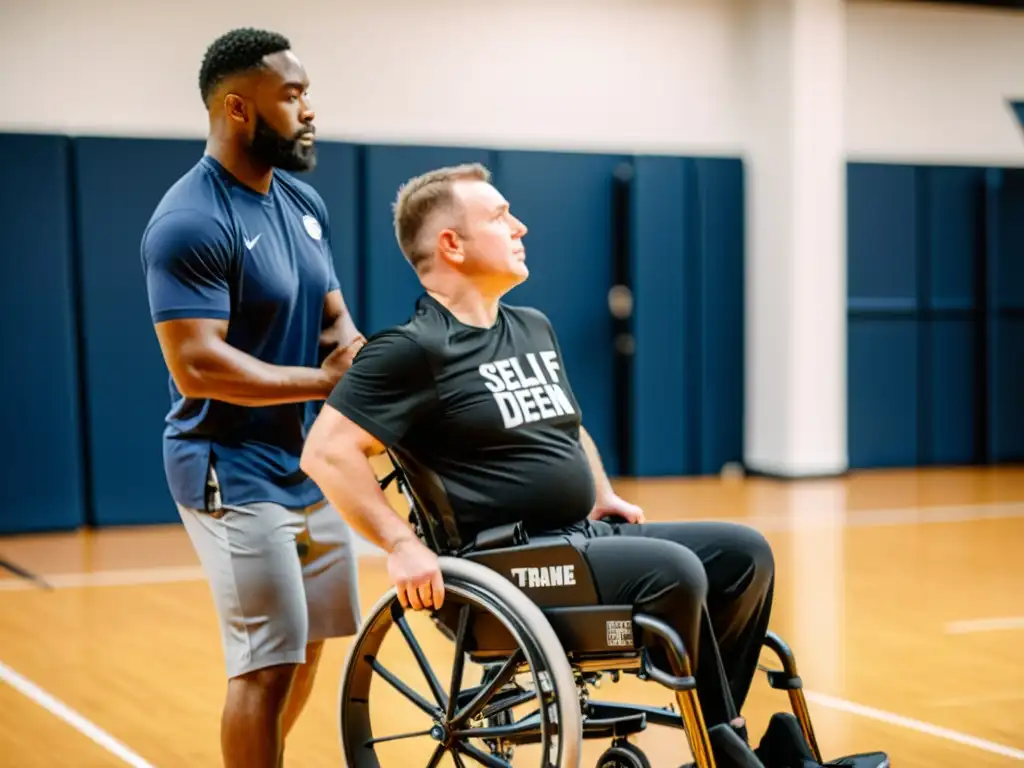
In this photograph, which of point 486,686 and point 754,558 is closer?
point 486,686

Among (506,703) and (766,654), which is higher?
(506,703)

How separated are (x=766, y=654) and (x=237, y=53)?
8.55 ft

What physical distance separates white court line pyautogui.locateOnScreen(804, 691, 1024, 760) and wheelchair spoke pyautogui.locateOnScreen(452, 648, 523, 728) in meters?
1.42

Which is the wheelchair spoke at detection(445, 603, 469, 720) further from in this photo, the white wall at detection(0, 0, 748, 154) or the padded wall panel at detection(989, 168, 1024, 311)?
the padded wall panel at detection(989, 168, 1024, 311)

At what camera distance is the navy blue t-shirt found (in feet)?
7.66

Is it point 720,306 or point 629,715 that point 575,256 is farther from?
point 629,715

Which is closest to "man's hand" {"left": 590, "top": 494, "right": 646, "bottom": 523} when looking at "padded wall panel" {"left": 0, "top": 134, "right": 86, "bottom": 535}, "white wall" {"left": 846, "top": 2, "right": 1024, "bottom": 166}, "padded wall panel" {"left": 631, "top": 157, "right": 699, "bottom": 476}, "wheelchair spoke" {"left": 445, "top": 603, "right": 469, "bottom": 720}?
"wheelchair spoke" {"left": 445, "top": 603, "right": 469, "bottom": 720}

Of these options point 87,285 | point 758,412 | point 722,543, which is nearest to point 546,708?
point 722,543

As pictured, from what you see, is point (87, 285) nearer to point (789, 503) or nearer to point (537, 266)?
point (537, 266)

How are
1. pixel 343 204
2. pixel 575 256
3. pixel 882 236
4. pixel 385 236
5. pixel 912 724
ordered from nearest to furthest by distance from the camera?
pixel 912 724 < pixel 343 204 < pixel 385 236 < pixel 575 256 < pixel 882 236

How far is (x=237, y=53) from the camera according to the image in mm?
2439

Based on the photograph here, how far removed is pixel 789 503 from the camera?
23.8 ft

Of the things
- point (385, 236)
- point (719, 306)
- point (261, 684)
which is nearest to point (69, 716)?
point (261, 684)

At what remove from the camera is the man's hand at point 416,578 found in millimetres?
2229
